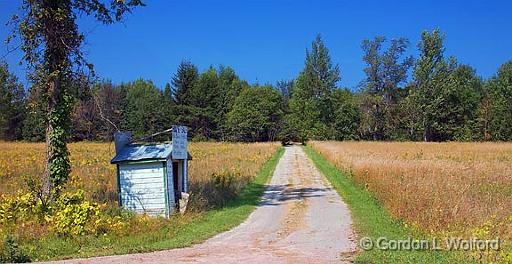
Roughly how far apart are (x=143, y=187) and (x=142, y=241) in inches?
155

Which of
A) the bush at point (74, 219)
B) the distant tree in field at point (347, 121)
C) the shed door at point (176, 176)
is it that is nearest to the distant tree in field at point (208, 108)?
the distant tree in field at point (347, 121)

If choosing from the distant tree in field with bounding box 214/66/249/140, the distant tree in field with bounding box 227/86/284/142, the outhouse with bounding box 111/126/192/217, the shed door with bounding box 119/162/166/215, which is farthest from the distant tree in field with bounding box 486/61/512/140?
the shed door with bounding box 119/162/166/215

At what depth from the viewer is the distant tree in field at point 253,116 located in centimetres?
9269

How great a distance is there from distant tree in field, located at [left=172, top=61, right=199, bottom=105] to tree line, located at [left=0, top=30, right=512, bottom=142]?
199 millimetres

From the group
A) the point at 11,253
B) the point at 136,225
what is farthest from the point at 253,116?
the point at 11,253

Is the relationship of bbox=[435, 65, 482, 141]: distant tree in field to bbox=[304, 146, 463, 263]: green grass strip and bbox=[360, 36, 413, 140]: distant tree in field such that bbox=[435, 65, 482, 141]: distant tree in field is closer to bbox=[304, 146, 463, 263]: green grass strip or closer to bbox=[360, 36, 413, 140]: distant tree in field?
bbox=[360, 36, 413, 140]: distant tree in field

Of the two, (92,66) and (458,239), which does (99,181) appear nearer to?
(92,66)

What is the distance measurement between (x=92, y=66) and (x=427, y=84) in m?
69.6

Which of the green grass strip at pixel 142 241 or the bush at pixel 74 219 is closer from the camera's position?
the green grass strip at pixel 142 241

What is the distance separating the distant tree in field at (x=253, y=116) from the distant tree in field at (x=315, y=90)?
437cm

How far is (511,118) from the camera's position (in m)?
73.9

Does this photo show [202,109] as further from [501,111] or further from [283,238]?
[283,238]

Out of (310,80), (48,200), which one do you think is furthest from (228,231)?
(310,80)

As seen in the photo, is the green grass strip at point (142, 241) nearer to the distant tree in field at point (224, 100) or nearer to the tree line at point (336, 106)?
the tree line at point (336, 106)
